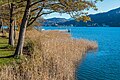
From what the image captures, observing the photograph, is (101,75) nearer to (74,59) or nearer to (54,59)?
(74,59)

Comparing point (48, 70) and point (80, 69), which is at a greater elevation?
point (48, 70)

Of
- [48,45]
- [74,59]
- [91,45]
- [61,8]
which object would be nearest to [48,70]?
[48,45]

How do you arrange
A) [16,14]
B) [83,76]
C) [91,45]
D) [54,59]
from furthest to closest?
[91,45], [16,14], [83,76], [54,59]

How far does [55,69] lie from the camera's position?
19.4m

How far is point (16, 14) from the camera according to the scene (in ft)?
101

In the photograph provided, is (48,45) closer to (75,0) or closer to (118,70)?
(75,0)

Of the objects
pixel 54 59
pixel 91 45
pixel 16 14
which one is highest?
pixel 16 14

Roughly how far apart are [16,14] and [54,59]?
11.9 m

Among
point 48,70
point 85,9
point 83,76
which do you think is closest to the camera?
point 48,70

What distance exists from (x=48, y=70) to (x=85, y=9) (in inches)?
254

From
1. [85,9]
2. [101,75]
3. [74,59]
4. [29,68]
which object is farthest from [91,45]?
[29,68]

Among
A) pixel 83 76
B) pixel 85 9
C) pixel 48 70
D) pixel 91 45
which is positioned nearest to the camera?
pixel 48 70

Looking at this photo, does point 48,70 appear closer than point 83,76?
Yes

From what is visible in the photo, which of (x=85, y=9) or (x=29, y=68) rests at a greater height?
(x=85, y=9)
